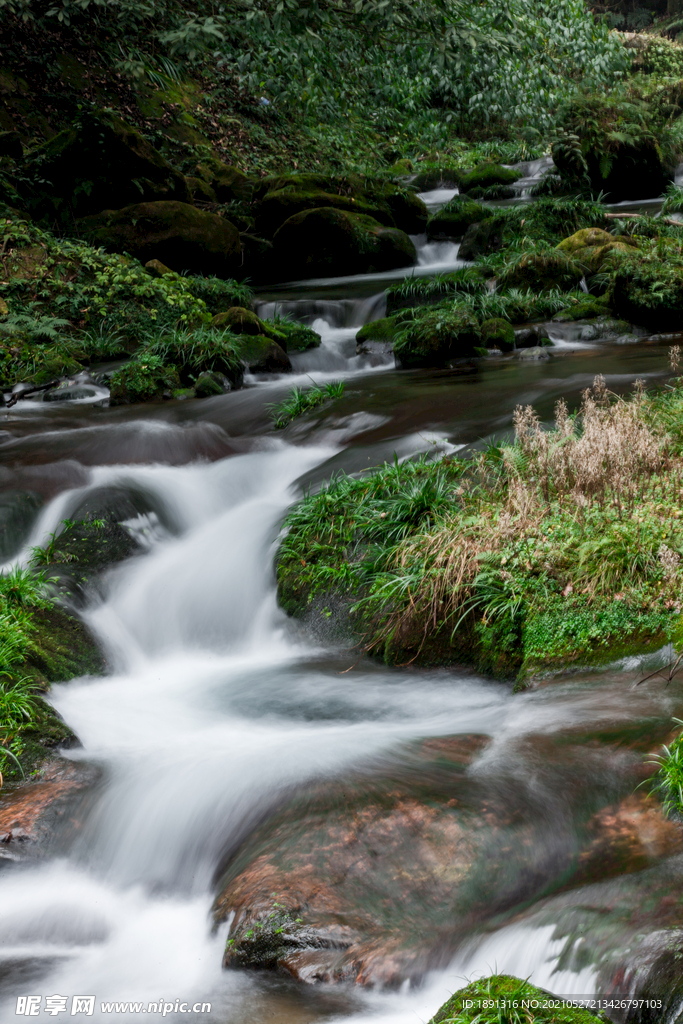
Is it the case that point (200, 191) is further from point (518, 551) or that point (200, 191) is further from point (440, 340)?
point (518, 551)

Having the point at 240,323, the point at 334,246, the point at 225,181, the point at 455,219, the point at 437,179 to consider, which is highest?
the point at 225,181

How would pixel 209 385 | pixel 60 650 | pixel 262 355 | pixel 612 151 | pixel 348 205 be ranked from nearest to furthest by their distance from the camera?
pixel 60 650
pixel 209 385
pixel 262 355
pixel 348 205
pixel 612 151

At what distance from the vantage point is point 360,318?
45.5 ft

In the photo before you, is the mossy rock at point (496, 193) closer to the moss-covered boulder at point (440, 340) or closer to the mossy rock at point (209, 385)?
the moss-covered boulder at point (440, 340)

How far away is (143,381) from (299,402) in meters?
2.65

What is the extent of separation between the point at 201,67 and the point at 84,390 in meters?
15.0

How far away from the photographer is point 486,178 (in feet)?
69.8

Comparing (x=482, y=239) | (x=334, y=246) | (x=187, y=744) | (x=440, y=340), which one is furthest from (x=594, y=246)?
(x=187, y=744)

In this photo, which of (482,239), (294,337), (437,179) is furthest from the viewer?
(437,179)

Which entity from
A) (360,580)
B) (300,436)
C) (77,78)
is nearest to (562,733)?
(360,580)

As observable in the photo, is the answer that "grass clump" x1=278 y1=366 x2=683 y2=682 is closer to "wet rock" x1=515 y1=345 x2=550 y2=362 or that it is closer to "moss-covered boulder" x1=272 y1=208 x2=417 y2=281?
"wet rock" x1=515 y1=345 x2=550 y2=362

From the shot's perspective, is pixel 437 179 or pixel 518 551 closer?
pixel 518 551

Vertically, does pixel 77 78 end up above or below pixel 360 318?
above

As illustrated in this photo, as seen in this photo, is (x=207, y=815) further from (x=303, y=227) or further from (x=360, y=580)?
(x=303, y=227)
